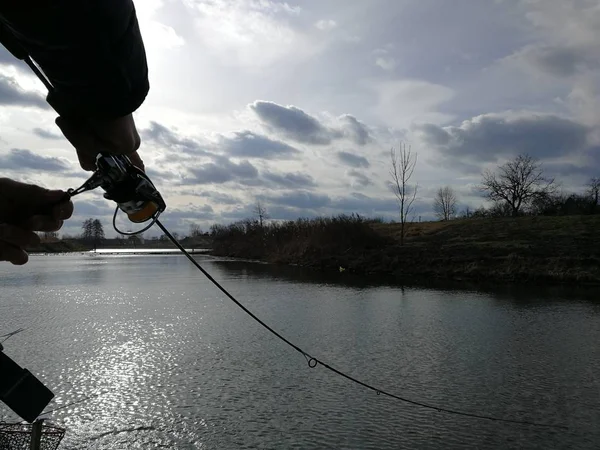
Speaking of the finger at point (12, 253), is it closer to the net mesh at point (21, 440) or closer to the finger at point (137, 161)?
the finger at point (137, 161)

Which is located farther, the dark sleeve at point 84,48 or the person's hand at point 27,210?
the person's hand at point 27,210

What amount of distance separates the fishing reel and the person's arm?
0.26 metres

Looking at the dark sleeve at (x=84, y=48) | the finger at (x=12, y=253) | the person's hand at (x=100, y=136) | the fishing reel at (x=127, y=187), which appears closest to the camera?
the dark sleeve at (x=84, y=48)

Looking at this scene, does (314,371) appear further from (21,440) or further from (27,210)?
(27,210)

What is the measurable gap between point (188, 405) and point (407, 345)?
20.2 ft

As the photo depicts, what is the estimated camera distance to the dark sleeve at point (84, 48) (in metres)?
1.00

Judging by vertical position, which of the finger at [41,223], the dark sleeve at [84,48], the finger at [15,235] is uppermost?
the dark sleeve at [84,48]

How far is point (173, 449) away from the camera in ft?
20.4

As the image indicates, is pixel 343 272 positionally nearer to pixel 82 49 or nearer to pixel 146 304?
pixel 146 304

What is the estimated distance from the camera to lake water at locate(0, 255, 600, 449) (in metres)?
6.74

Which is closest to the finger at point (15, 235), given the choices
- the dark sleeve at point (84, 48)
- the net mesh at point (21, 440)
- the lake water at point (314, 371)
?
the dark sleeve at point (84, 48)

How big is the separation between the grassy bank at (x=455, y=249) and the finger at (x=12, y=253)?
2757 cm

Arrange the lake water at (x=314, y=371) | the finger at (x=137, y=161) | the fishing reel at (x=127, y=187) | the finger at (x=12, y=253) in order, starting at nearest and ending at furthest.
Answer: the fishing reel at (x=127, y=187) < the finger at (x=137, y=161) < the finger at (x=12, y=253) < the lake water at (x=314, y=371)

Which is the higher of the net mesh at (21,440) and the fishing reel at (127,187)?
the fishing reel at (127,187)
